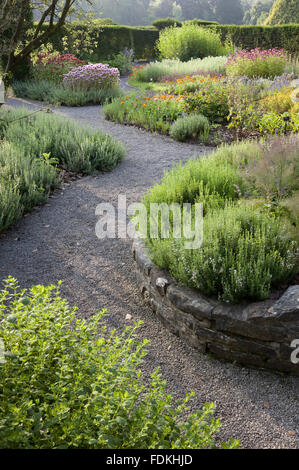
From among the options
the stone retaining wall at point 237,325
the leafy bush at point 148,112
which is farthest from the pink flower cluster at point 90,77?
the stone retaining wall at point 237,325

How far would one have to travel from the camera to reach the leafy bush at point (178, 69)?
12055 mm

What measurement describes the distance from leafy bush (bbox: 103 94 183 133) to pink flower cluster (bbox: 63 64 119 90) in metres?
2.20

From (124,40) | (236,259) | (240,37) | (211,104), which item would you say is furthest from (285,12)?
(236,259)

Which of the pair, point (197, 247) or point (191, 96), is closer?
point (197, 247)

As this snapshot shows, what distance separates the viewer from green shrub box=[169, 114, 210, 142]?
23.4 feet

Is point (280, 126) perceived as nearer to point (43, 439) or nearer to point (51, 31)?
point (51, 31)

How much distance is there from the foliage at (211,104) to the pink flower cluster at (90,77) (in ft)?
11.5

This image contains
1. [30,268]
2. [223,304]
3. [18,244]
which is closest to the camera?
[223,304]

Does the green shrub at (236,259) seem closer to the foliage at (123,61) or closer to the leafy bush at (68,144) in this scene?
the leafy bush at (68,144)

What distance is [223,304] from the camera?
2502 mm

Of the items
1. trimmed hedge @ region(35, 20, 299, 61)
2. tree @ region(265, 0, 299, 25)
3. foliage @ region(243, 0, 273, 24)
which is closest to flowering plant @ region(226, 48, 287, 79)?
trimmed hedge @ region(35, 20, 299, 61)

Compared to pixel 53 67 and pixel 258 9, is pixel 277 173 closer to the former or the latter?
pixel 53 67
